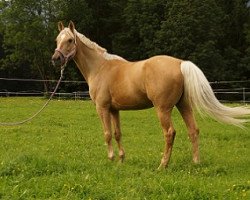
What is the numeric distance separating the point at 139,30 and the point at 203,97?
47.5 metres

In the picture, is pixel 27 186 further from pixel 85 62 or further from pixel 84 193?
pixel 85 62

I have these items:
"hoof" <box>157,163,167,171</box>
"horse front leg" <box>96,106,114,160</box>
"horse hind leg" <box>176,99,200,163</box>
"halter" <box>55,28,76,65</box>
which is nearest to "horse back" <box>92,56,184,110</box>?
"horse front leg" <box>96,106,114,160</box>

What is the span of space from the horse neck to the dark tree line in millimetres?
38527

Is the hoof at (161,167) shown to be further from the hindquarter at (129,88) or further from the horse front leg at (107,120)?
the horse front leg at (107,120)

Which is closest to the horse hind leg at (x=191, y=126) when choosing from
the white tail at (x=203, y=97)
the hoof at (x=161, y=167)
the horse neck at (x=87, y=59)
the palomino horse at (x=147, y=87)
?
the palomino horse at (x=147, y=87)

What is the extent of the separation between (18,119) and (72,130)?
14.3ft

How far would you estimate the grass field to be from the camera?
6.48 metres

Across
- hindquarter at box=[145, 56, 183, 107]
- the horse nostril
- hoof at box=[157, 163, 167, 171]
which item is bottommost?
hoof at box=[157, 163, 167, 171]

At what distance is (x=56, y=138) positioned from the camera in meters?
13.5

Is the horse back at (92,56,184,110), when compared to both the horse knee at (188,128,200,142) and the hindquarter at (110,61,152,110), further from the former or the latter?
the horse knee at (188,128,200,142)

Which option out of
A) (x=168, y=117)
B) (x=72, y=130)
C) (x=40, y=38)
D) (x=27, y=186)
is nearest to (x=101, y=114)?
(x=168, y=117)

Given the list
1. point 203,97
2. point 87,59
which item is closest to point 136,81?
point 203,97

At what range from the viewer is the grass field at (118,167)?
21.3ft

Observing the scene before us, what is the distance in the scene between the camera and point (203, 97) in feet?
27.9
